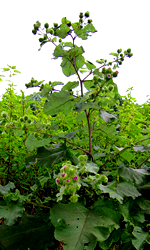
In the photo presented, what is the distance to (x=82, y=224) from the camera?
1.24 m

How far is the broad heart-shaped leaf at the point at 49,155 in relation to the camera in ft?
4.80

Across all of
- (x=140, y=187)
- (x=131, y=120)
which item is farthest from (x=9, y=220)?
(x=131, y=120)

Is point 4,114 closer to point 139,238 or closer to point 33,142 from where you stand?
point 33,142

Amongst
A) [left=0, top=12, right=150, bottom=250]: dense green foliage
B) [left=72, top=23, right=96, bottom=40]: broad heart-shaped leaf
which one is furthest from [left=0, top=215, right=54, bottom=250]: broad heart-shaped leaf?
[left=72, top=23, right=96, bottom=40]: broad heart-shaped leaf

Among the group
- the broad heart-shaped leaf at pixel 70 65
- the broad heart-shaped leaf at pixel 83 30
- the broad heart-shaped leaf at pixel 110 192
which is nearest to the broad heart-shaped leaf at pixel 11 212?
the broad heart-shaped leaf at pixel 110 192

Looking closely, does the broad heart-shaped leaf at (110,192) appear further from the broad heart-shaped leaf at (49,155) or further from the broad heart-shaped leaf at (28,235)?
the broad heart-shaped leaf at (28,235)

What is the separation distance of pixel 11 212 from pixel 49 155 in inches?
15.8

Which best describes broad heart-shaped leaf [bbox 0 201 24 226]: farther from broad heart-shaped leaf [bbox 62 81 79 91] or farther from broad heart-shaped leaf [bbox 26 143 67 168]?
broad heart-shaped leaf [bbox 62 81 79 91]

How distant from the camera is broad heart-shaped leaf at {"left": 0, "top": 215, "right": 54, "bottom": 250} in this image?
4.66 feet

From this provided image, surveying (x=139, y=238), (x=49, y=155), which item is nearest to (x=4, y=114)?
(x=49, y=155)

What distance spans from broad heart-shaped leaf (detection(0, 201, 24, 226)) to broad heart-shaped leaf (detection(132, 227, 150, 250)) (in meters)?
0.68

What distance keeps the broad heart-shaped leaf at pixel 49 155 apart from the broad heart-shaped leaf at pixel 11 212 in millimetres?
280

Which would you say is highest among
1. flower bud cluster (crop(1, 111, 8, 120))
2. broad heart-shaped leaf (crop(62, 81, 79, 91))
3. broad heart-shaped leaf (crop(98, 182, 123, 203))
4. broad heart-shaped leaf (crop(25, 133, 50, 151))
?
broad heart-shaped leaf (crop(62, 81, 79, 91))

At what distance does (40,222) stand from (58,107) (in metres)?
0.76
